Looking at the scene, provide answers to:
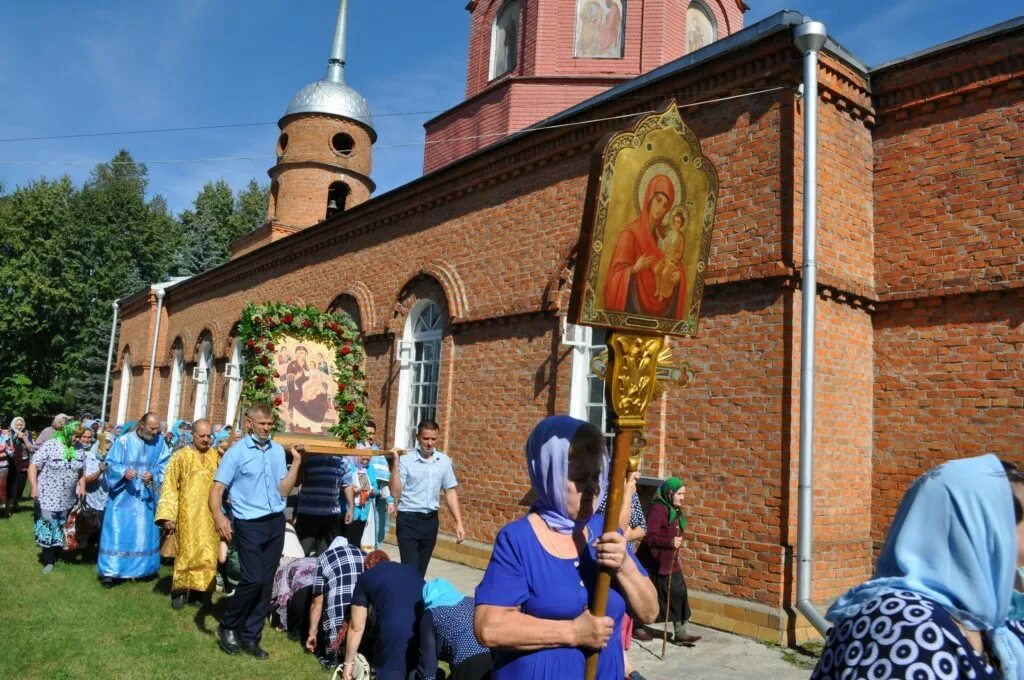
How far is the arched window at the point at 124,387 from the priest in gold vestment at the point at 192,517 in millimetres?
23102

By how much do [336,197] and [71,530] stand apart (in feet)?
55.6

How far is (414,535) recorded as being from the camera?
7.21m

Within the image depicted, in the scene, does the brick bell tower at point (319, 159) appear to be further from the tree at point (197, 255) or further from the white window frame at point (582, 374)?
Result: the tree at point (197, 255)

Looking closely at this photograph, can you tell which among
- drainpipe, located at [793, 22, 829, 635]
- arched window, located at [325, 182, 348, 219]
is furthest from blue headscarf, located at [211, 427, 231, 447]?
arched window, located at [325, 182, 348, 219]

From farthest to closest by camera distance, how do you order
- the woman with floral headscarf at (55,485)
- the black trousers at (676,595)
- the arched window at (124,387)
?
the arched window at (124,387) → the woman with floral headscarf at (55,485) → the black trousers at (676,595)

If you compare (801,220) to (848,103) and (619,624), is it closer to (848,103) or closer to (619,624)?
(848,103)

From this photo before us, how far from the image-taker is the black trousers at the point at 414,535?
718 centimetres

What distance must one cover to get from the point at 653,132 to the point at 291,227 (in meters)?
22.8

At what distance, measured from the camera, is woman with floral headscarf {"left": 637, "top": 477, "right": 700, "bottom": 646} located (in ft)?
23.1

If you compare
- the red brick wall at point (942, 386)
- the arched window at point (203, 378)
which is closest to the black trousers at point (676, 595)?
the red brick wall at point (942, 386)

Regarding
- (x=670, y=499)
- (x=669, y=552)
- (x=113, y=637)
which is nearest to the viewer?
(x=113, y=637)

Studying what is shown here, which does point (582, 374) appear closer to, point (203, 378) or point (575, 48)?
point (575, 48)

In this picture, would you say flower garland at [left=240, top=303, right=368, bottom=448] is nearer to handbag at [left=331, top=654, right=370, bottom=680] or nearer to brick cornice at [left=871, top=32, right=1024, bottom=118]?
handbag at [left=331, top=654, right=370, bottom=680]

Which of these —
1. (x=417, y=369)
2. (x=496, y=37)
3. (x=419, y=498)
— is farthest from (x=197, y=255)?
(x=419, y=498)
